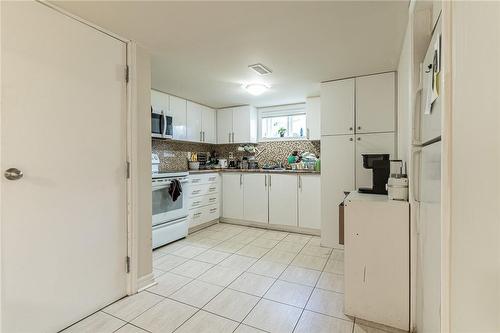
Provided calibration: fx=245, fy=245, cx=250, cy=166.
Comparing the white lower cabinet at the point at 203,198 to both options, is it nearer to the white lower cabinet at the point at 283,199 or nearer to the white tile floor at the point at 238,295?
the white tile floor at the point at 238,295

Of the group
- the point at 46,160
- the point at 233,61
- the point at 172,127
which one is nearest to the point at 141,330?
the point at 46,160

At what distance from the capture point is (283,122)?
4445mm

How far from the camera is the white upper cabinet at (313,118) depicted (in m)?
3.74

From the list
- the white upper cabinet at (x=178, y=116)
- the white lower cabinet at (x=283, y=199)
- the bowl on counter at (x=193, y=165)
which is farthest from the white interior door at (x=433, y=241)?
the bowl on counter at (x=193, y=165)

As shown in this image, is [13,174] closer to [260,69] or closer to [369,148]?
[260,69]

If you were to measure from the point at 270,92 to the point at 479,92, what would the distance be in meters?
3.19

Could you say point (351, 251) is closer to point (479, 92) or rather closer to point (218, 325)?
point (218, 325)

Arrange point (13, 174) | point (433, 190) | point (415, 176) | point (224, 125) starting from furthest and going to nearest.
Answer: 1. point (224, 125)
2. point (415, 176)
3. point (13, 174)
4. point (433, 190)

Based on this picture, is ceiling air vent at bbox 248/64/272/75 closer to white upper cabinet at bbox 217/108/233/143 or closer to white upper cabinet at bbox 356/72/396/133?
white upper cabinet at bbox 356/72/396/133

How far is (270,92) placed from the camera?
3541 mm

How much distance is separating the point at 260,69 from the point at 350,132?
4.29 ft

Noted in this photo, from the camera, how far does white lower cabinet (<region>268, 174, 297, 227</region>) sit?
3.67 meters

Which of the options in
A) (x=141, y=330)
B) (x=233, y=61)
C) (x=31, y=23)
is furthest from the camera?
(x=233, y=61)

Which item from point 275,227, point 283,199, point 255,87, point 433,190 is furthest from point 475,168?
point 275,227
